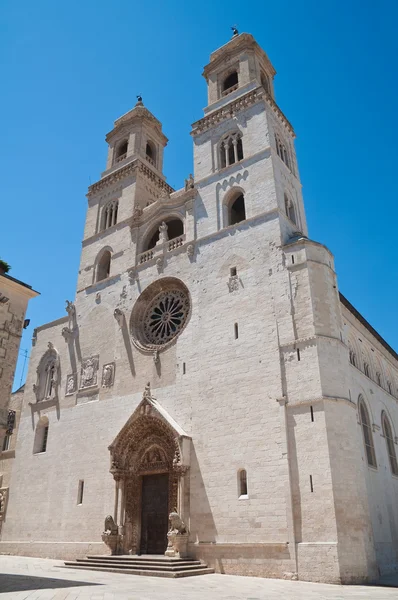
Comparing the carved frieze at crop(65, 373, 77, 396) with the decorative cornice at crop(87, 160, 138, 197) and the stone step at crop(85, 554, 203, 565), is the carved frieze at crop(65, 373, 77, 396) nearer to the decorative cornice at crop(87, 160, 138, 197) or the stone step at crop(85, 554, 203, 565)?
the stone step at crop(85, 554, 203, 565)

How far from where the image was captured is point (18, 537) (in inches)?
858

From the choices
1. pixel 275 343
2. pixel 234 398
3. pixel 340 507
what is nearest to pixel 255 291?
pixel 275 343

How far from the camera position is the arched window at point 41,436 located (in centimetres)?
A: 2358

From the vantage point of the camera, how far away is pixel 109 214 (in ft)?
90.8

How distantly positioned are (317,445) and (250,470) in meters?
2.55

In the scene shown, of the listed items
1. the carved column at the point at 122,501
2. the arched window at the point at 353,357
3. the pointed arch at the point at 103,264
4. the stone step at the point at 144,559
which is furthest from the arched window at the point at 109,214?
the stone step at the point at 144,559

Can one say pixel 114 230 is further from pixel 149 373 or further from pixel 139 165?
pixel 149 373

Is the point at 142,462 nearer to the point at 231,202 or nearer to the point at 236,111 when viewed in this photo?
the point at 231,202

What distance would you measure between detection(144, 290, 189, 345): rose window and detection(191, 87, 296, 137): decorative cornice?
938cm

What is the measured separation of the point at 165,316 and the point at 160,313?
0.65 metres

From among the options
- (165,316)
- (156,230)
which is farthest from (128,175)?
(165,316)

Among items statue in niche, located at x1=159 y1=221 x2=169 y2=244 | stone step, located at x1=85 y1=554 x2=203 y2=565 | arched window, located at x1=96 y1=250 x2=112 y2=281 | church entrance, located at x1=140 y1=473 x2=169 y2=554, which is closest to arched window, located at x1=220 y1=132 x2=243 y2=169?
statue in niche, located at x1=159 y1=221 x2=169 y2=244

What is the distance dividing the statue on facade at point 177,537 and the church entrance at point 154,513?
1400 millimetres

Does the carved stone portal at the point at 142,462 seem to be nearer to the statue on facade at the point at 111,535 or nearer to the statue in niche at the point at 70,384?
the statue on facade at the point at 111,535
